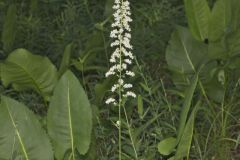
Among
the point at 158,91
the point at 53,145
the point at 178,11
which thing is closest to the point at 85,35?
the point at 178,11

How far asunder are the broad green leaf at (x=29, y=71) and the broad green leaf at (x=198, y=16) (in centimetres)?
68

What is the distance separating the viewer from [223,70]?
9.73 ft

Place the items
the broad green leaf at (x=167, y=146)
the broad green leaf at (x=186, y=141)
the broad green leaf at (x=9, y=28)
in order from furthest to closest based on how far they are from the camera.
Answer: the broad green leaf at (x=9, y=28), the broad green leaf at (x=167, y=146), the broad green leaf at (x=186, y=141)

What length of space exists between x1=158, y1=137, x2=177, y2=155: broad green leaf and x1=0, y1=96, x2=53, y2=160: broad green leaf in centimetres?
48

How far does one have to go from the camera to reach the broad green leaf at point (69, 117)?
2451 millimetres

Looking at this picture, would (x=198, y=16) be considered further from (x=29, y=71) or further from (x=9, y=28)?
(x=9, y=28)

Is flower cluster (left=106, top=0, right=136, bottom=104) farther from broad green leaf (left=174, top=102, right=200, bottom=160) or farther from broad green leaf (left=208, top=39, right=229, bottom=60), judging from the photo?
broad green leaf (left=208, top=39, right=229, bottom=60)

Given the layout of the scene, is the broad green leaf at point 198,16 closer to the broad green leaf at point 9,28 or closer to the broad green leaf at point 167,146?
the broad green leaf at point 167,146

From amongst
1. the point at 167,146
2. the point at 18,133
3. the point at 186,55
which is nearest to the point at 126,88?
the point at 186,55

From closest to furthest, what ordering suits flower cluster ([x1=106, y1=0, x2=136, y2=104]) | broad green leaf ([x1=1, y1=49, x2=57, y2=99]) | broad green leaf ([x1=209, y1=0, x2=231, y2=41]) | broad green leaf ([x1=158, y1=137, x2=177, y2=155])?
flower cluster ([x1=106, y1=0, x2=136, y2=104]), broad green leaf ([x1=158, y1=137, x2=177, y2=155]), broad green leaf ([x1=1, y1=49, x2=57, y2=99]), broad green leaf ([x1=209, y1=0, x2=231, y2=41])

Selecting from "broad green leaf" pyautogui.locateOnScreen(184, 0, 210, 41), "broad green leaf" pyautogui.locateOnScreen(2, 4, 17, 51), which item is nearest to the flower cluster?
"broad green leaf" pyautogui.locateOnScreen(184, 0, 210, 41)

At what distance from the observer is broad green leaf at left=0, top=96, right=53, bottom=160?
2.45m

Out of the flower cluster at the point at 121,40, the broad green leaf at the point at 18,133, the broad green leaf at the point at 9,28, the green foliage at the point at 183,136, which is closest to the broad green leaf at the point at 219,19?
the green foliage at the point at 183,136

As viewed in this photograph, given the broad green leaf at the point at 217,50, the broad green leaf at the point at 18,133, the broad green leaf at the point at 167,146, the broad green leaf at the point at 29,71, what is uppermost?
the broad green leaf at the point at 217,50
